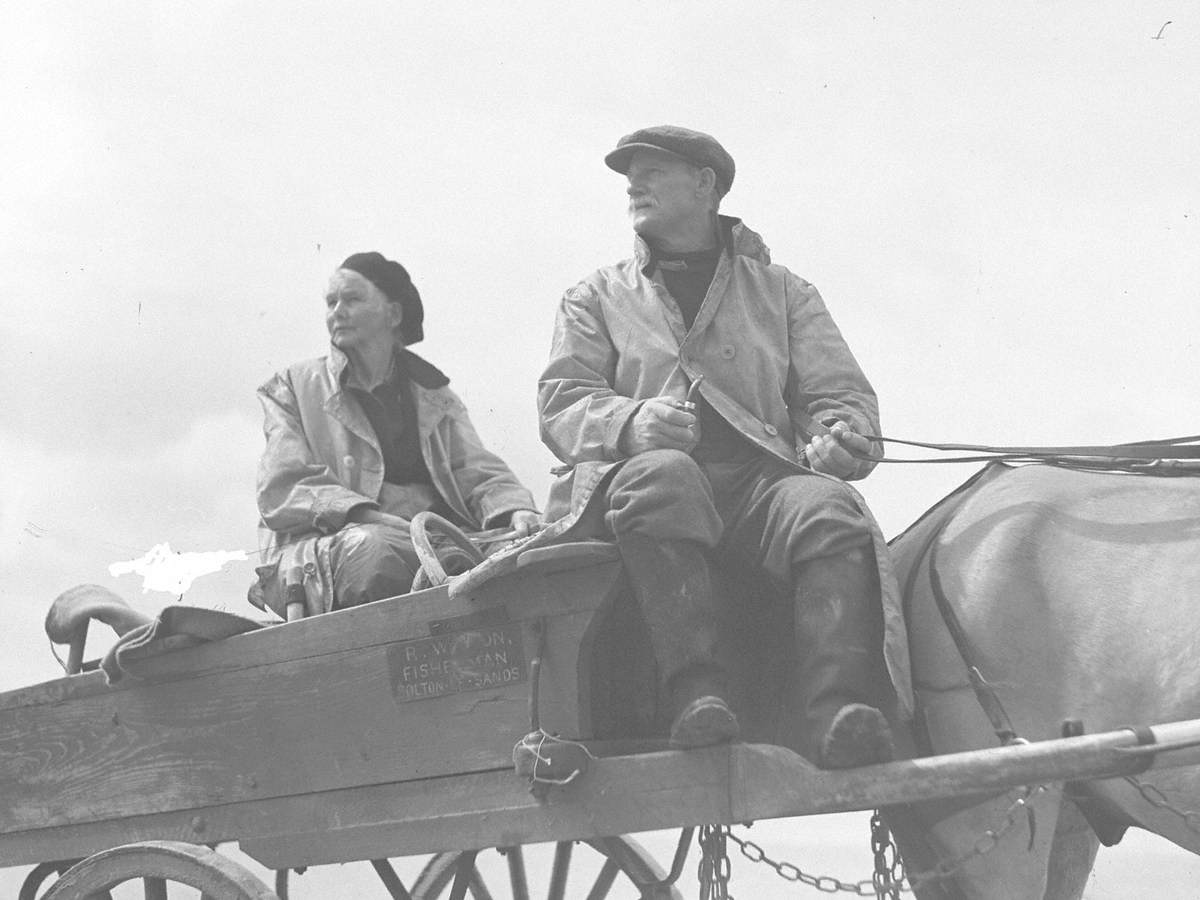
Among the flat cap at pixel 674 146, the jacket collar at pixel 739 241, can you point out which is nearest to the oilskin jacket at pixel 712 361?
the jacket collar at pixel 739 241

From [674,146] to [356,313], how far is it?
58.0 inches

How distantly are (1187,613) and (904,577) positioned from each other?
76 cm

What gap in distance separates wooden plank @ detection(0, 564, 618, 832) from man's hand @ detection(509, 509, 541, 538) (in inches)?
36.0

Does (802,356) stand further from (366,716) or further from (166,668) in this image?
(166,668)

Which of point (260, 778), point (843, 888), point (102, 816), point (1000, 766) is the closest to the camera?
point (1000, 766)

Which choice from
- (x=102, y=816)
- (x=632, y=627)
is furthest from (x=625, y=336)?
(x=102, y=816)

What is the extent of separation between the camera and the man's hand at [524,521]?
4871mm

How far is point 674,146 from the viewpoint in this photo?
4.30 m

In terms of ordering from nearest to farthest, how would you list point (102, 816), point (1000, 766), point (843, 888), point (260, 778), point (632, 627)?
point (1000, 766) < point (843, 888) < point (632, 627) < point (260, 778) < point (102, 816)

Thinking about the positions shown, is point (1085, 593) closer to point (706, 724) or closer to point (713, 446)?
point (706, 724)

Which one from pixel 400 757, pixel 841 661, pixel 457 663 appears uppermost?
pixel 457 663

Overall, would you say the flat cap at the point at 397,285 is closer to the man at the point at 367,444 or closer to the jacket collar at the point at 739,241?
the man at the point at 367,444

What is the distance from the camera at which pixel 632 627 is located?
3855 millimetres

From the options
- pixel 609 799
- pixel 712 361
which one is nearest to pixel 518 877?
pixel 609 799
